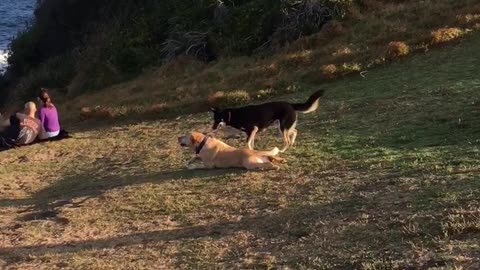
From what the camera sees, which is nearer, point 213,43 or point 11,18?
point 213,43

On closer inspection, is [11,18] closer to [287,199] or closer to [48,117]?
[48,117]

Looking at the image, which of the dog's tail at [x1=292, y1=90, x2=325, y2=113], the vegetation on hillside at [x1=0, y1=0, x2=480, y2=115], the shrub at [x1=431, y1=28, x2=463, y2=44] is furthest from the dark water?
the dog's tail at [x1=292, y1=90, x2=325, y2=113]

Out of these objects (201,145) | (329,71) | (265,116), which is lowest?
(329,71)

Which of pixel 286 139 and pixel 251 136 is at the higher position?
pixel 251 136

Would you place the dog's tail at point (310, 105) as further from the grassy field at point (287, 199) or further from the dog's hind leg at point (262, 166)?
the dog's hind leg at point (262, 166)

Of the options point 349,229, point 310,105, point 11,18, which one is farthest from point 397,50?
point 11,18

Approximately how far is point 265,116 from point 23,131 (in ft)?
19.5

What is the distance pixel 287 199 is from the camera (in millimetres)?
6309

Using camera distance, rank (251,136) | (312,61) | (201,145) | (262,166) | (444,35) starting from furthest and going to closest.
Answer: (312,61)
(444,35)
(251,136)
(201,145)
(262,166)

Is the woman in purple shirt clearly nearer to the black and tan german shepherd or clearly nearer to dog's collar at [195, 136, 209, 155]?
the black and tan german shepherd

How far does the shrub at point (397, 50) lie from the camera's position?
1461cm

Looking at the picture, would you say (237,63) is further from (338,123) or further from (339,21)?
(338,123)

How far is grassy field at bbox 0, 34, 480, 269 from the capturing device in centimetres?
467

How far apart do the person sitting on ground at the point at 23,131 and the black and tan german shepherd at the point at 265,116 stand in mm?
5161
